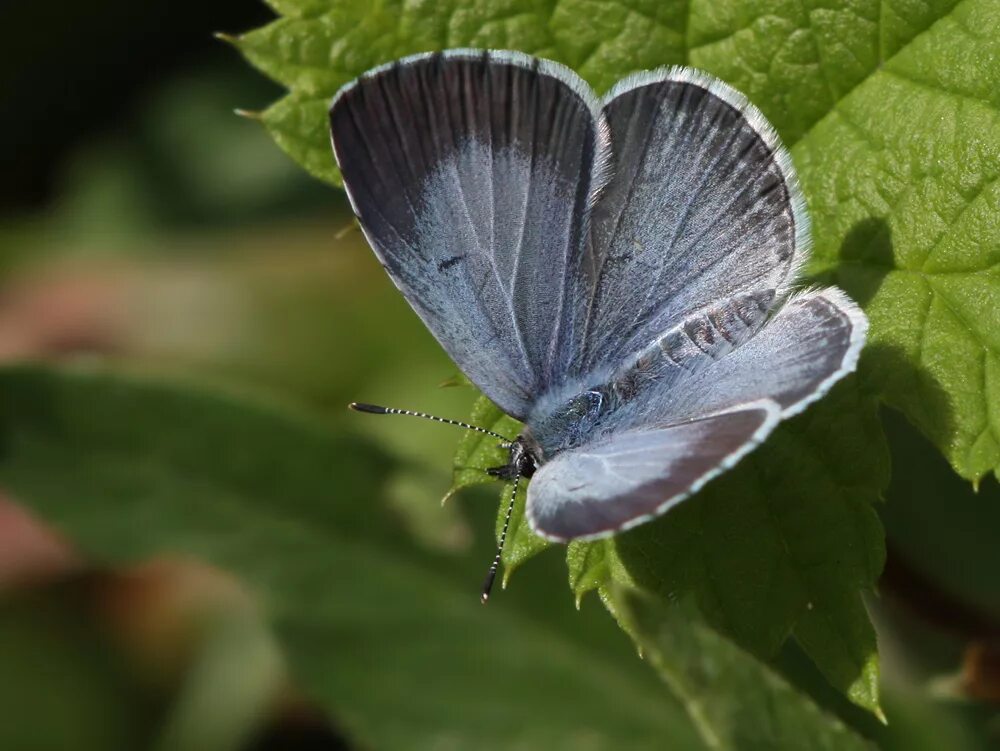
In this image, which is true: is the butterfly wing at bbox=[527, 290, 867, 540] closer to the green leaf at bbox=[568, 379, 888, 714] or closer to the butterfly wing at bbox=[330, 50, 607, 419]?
the green leaf at bbox=[568, 379, 888, 714]

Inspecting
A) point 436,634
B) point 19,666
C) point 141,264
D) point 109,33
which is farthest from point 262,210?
point 436,634

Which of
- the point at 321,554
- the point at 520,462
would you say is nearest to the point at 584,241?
the point at 520,462

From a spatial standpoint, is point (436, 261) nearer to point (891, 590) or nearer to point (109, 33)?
point (891, 590)

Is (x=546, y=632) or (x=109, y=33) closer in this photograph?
(x=546, y=632)

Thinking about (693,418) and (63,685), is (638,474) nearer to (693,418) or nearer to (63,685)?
(693,418)

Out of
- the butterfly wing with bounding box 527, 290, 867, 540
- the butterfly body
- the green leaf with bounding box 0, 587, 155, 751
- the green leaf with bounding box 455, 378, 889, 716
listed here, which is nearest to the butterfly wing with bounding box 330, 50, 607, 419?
the butterfly body

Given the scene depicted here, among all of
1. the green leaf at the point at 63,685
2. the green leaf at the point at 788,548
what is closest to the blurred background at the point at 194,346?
the green leaf at the point at 63,685

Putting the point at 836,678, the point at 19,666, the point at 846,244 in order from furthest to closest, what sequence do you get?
the point at 19,666 < the point at 846,244 < the point at 836,678
